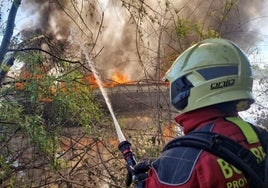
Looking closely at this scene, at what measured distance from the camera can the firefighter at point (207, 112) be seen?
5.55ft

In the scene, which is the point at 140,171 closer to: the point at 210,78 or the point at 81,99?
the point at 210,78

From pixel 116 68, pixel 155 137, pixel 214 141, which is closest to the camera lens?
pixel 214 141

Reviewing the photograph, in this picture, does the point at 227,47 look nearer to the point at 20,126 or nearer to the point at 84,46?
the point at 20,126

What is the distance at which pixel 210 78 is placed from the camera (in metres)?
1.98

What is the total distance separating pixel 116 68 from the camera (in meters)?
11.0

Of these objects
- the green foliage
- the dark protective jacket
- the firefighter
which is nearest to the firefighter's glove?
the firefighter

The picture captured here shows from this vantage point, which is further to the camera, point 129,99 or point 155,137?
point 129,99

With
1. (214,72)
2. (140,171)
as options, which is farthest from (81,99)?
(214,72)

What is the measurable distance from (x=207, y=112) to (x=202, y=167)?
35 cm

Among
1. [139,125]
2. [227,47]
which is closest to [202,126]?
[227,47]

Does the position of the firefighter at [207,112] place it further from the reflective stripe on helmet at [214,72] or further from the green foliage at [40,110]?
the green foliage at [40,110]

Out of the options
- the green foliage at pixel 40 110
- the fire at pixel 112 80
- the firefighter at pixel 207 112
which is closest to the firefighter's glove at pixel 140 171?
the firefighter at pixel 207 112

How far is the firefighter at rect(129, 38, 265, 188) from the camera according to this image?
1691 millimetres

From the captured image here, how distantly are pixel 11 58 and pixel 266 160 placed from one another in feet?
17.2
